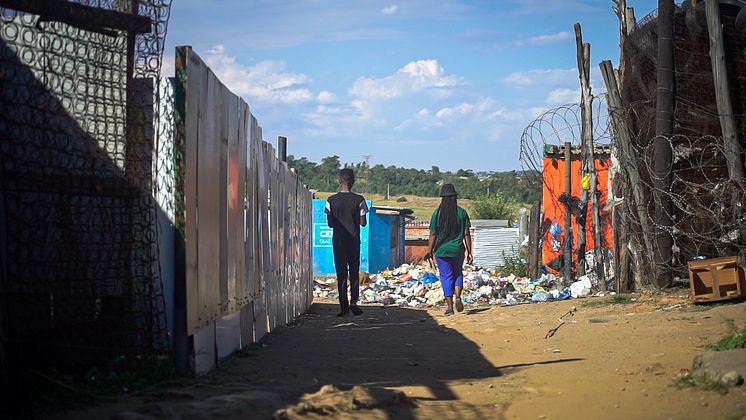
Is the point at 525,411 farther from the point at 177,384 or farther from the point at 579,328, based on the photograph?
the point at 579,328

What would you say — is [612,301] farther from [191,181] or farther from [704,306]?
[191,181]

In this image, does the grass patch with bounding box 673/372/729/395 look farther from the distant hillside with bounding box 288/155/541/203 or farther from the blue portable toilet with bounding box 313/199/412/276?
the distant hillside with bounding box 288/155/541/203

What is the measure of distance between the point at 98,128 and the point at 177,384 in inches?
68.4

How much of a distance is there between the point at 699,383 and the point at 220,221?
3.72m

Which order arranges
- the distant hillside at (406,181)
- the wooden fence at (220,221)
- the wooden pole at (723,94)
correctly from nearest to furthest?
the wooden fence at (220,221) < the wooden pole at (723,94) < the distant hillside at (406,181)

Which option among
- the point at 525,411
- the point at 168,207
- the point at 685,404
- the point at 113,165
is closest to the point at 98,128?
the point at 113,165

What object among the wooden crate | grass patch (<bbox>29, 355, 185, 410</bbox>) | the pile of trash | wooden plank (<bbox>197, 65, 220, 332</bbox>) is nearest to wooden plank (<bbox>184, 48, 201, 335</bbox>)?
wooden plank (<bbox>197, 65, 220, 332</bbox>)

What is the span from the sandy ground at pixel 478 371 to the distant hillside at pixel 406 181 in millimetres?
67514

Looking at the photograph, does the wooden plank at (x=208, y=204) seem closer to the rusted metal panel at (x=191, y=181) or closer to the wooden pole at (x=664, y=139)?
the rusted metal panel at (x=191, y=181)

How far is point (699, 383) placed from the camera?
223 inches

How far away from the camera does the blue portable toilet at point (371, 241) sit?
31.6 metres

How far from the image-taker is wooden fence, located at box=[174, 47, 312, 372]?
19.4ft

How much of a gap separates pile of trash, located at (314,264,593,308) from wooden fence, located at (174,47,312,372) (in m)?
5.99

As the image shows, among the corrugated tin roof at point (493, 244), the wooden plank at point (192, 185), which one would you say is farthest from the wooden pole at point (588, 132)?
the corrugated tin roof at point (493, 244)
